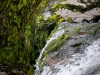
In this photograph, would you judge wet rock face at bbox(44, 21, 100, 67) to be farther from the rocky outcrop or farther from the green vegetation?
the green vegetation

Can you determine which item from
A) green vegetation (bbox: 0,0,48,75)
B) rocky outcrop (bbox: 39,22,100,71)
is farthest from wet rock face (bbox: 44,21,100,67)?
green vegetation (bbox: 0,0,48,75)

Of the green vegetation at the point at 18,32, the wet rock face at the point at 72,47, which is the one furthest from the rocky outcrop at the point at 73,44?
the green vegetation at the point at 18,32

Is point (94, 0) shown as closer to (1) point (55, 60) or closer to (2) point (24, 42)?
(1) point (55, 60)

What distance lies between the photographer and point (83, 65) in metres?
2.47

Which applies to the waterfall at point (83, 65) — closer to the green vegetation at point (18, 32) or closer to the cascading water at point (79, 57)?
the cascading water at point (79, 57)

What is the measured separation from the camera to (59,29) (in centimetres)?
359

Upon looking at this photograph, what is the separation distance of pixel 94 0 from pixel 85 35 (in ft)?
3.68

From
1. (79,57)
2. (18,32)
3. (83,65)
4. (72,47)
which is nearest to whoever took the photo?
(83,65)

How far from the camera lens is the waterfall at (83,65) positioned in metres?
2.35

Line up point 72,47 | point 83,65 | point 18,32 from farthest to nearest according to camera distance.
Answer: point 18,32, point 72,47, point 83,65

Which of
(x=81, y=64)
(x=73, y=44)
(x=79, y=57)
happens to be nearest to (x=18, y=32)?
(x=73, y=44)

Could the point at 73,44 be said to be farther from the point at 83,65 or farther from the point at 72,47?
the point at 83,65

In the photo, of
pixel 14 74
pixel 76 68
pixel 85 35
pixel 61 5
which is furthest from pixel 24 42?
pixel 76 68

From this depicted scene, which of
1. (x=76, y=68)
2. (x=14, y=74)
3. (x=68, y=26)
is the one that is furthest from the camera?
(x=14, y=74)
